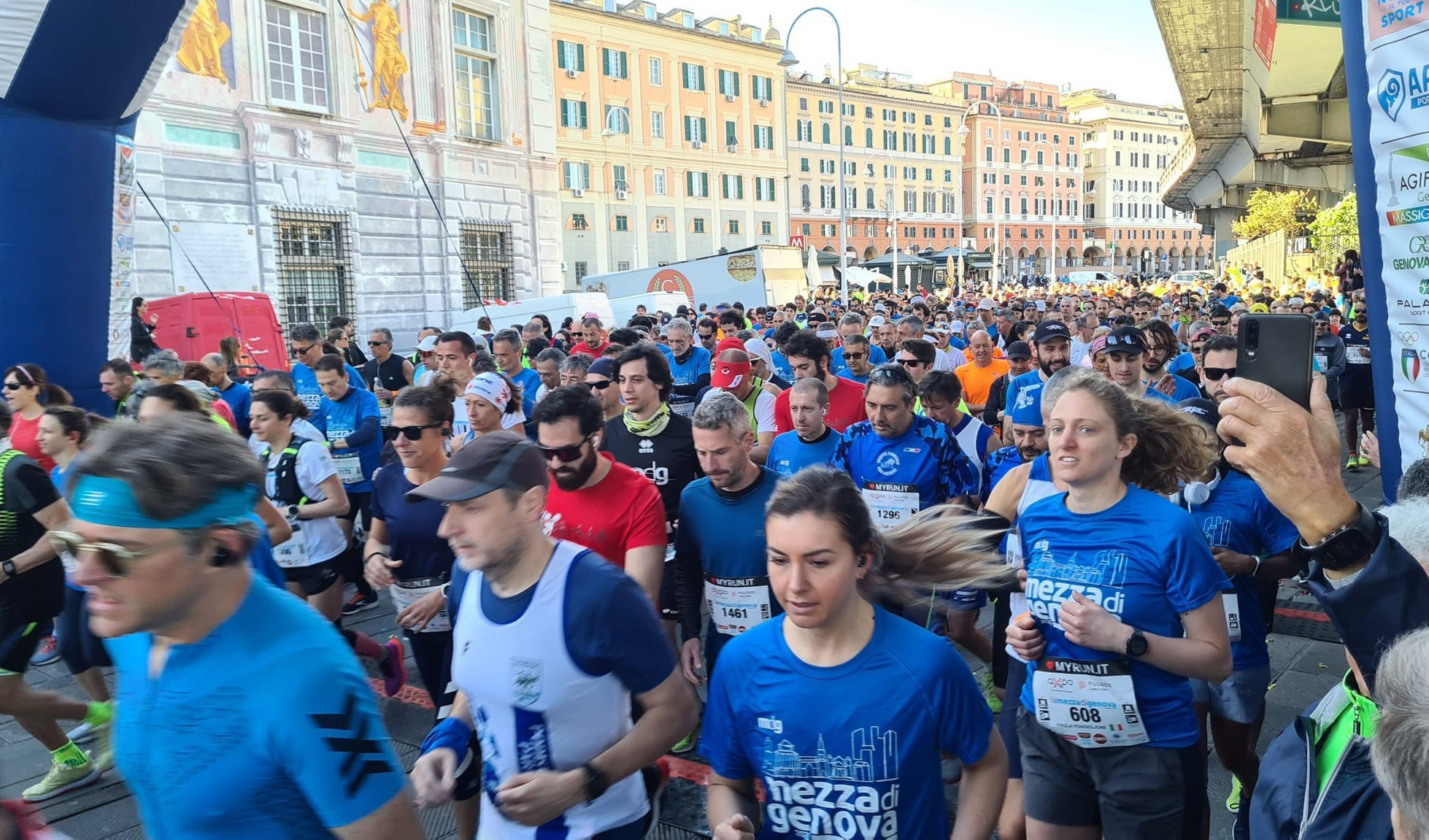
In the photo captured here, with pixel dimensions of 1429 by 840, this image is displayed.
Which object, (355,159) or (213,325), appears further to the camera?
(355,159)

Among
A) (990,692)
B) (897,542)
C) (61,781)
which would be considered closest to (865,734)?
(897,542)

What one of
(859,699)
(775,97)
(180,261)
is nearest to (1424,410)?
(859,699)

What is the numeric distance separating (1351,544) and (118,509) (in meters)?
2.27

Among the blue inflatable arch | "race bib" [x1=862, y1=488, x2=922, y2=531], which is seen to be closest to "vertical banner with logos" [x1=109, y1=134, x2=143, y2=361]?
the blue inflatable arch

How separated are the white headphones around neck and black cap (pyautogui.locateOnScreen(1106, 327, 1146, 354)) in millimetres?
2360

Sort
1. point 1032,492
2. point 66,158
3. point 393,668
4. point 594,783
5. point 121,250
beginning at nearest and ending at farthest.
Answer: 1. point 594,783
2. point 1032,492
3. point 393,668
4. point 66,158
5. point 121,250

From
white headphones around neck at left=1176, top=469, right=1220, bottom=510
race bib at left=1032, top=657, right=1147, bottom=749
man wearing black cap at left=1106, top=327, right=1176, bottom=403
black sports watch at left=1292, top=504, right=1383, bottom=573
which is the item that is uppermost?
man wearing black cap at left=1106, top=327, right=1176, bottom=403

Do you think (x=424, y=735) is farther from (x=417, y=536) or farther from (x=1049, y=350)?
(x=1049, y=350)

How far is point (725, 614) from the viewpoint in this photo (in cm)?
412

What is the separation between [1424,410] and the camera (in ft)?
12.6

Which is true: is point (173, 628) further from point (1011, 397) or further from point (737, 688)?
point (1011, 397)

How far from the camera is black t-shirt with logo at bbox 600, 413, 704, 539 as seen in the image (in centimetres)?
512

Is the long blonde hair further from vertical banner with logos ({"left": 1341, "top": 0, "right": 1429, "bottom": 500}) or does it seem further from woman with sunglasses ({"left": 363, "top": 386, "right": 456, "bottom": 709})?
vertical banner with logos ({"left": 1341, "top": 0, "right": 1429, "bottom": 500})

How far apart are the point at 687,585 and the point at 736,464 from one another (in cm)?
66
